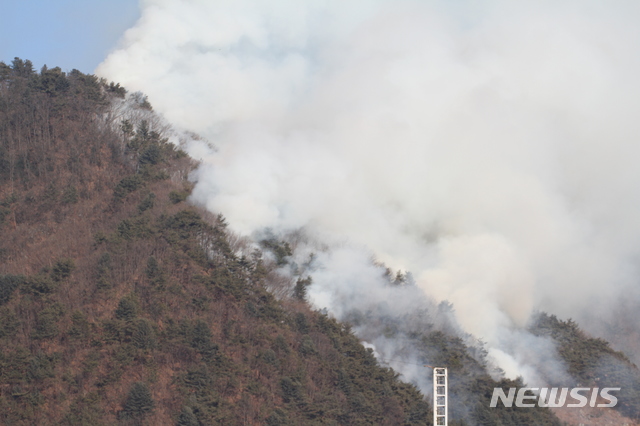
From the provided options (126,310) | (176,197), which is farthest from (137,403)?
(176,197)

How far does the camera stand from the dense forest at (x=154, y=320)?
152 feet

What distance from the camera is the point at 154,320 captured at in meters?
51.7

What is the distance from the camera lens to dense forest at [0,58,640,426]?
4644cm

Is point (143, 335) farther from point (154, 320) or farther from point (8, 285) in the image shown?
point (8, 285)

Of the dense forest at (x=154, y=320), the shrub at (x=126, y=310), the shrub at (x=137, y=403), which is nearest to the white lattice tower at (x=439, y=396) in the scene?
the dense forest at (x=154, y=320)

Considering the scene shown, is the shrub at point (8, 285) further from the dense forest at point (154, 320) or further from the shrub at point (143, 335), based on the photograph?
the shrub at point (143, 335)

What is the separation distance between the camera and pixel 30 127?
237 ft

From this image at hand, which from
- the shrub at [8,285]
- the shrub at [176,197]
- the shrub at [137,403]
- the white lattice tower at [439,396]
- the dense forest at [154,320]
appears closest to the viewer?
the white lattice tower at [439,396]

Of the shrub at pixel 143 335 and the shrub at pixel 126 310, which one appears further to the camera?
the shrub at pixel 126 310

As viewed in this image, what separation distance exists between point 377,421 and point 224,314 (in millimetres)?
13382

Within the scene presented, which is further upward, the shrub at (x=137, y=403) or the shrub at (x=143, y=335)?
the shrub at (x=143, y=335)

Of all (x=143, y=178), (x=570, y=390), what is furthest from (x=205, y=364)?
(x=570, y=390)

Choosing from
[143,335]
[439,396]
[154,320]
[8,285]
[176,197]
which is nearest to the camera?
[439,396]

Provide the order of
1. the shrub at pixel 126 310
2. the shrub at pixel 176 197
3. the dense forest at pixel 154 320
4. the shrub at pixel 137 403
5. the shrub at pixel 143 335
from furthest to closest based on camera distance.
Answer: the shrub at pixel 176 197 → the shrub at pixel 126 310 → the shrub at pixel 143 335 → the dense forest at pixel 154 320 → the shrub at pixel 137 403
